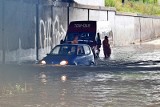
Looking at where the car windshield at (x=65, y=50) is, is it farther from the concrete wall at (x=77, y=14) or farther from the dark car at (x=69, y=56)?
the concrete wall at (x=77, y=14)

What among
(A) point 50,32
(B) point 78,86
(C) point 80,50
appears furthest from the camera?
(A) point 50,32

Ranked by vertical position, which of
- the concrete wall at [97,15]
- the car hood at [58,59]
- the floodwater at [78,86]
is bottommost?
the floodwater at [78,86]

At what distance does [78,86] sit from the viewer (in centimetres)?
1636

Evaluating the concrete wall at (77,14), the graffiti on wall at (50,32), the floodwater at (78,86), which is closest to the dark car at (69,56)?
the floodwater at (78,86)

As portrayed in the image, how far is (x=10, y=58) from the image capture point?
25.5m

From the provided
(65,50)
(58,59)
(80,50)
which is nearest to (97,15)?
(80,50)

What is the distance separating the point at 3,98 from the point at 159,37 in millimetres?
58320

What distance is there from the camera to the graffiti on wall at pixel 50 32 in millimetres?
31641

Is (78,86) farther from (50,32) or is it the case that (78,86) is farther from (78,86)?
(50,32)

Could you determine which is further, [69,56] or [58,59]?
[69,56]

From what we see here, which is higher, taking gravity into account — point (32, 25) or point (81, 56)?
point (32, 25)

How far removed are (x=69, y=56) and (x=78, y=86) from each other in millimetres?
6824

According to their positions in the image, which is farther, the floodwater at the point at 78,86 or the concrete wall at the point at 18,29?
the concrete wall at the point at 18,29

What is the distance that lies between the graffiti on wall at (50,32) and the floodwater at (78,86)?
33.3 feet
